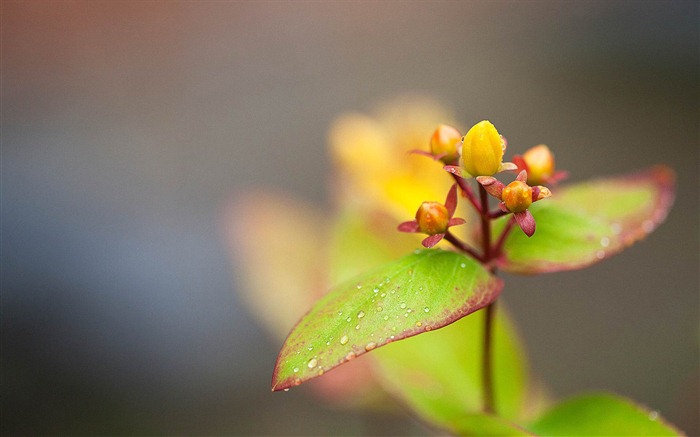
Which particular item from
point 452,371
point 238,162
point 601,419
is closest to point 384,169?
point 452,371

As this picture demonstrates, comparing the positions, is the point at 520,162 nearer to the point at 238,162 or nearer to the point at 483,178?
the point at 483,178

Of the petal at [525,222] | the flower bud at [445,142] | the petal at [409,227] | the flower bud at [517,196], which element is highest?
the flower bud at [445,142]

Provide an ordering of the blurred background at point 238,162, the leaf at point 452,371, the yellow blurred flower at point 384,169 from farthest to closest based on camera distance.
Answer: the blurred background at point 238,162 < the yellow blurred flower at point 384,169 < the leaf at point 452,371

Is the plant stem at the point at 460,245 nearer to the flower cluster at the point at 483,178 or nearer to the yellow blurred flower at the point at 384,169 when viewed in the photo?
the flower cluster at the point at 483,178

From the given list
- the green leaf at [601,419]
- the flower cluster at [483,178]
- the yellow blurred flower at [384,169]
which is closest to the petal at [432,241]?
the flower cluster at [483,178]

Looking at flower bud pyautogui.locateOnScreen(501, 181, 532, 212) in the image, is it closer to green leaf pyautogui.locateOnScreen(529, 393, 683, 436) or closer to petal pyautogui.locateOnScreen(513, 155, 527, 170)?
petal pyautogui.locateOnScreen(513, 155, 527, 170)

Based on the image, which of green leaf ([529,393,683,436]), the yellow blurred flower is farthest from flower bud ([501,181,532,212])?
the yellow blurred flower
